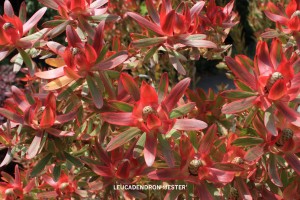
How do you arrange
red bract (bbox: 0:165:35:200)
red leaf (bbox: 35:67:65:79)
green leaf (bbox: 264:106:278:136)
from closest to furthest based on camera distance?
green leaf (bbox: 264:106:278:136)
red leaf (bbox: 35:67:65:79)
red bract (bbox: 0:165:35:200)

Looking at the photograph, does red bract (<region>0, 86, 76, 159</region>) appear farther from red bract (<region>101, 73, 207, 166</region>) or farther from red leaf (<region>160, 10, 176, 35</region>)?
red leaf (<region>160, 10, 176, 35</region>)

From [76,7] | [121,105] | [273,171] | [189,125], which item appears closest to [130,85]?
[121,105]

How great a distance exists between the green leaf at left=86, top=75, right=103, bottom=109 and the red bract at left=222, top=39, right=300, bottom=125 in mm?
257

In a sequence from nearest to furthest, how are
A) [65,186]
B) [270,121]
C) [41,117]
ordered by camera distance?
[270,121] → [41,117] → [65,186]

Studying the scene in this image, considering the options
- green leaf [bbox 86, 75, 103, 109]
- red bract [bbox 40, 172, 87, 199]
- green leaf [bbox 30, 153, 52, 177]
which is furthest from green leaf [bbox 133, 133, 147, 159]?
red bract [bbox 40, 172, 87, 199]

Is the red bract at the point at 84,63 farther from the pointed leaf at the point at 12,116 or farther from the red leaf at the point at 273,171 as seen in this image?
the red leaf at the point at 273,171

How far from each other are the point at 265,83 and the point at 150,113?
0.25 metres

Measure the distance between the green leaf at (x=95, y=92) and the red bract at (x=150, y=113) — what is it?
36 mm

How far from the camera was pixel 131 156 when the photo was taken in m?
0.93

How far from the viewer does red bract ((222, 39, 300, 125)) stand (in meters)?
0.84

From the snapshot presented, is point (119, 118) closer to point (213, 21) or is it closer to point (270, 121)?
point (270, 121)

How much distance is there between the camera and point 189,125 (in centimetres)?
84

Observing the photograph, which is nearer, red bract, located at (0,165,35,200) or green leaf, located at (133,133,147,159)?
green leaf, located at (133,133,147,159)

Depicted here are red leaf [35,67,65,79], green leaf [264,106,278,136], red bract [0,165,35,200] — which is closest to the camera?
green leaf [264,106,278,136]
